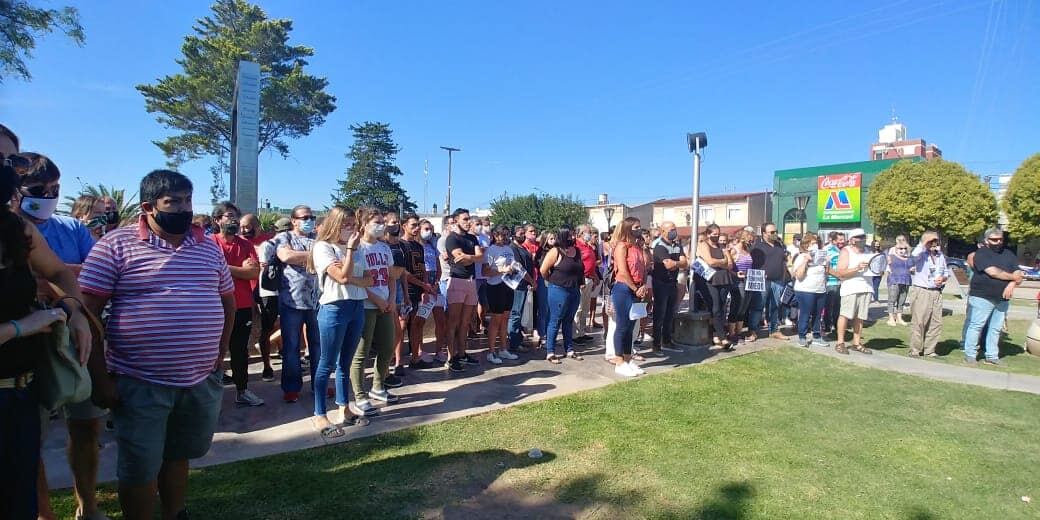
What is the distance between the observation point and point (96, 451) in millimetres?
2939

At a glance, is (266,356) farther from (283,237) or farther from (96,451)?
(96,451)

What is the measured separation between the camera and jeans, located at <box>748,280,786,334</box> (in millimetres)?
8898

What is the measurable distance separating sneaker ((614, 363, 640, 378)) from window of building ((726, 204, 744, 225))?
4645cm

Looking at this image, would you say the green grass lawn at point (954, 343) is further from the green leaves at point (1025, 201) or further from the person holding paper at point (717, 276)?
the green leaves at point (1025, 201)

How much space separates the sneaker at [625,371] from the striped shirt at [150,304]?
4750 millimetres

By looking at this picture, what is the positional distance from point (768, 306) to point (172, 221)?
370 inches

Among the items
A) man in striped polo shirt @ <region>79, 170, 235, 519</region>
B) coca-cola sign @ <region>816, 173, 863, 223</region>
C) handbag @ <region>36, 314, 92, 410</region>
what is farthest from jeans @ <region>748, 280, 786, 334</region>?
coca-cola sign @ <region>816, 173, 863, 223</region>

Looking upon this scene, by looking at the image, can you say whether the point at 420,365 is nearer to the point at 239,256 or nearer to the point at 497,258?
the point at 497,258

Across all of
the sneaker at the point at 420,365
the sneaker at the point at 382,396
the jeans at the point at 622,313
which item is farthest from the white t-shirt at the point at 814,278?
the sneaker at the point at 382,396

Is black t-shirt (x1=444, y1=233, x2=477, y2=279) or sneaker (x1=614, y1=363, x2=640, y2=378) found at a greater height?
black t-shirt (x1=444, y1=233, x2=477, y2=279)

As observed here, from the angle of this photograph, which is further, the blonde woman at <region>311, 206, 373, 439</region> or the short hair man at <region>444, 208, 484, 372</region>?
the short hair man at <region>444, 208, 484, 372</region>

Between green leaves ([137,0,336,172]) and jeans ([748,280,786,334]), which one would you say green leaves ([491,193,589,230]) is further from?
jeans ([748,280,786,334])

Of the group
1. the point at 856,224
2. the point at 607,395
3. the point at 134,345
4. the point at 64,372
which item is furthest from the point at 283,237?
the point at 856,224

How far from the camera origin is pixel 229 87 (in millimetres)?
27141
